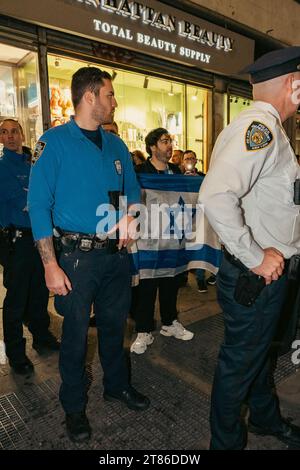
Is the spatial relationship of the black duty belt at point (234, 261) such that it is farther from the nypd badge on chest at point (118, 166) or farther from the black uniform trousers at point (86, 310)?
the nypd badge on chest at point (118, 166)

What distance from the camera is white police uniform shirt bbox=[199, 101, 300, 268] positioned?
1569 mm

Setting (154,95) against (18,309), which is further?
(154,95)

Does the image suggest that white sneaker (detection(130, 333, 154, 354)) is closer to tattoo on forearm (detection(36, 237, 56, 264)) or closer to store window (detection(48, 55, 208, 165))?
tattoo on forearm (detection(36, 237, 56, 264))

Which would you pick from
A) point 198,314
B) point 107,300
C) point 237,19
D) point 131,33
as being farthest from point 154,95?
point 107,300

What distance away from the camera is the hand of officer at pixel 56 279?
2104 mm

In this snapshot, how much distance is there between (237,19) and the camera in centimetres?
770

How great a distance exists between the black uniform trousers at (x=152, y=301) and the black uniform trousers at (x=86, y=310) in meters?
0.94

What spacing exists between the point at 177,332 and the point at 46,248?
202 centimetres

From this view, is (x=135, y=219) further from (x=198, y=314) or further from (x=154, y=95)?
(x=154, y=95)

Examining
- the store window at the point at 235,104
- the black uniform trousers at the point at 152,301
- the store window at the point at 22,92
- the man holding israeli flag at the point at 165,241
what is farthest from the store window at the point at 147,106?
the black uniform trousers at the point at 152,301

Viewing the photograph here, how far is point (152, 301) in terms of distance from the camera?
11.6ft

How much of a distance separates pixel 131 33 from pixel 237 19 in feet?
10.6

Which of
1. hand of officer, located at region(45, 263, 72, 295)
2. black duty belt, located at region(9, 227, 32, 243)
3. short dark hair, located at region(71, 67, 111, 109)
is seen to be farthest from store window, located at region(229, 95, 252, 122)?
hand of officer, located at region(45, 263, 72, 295)

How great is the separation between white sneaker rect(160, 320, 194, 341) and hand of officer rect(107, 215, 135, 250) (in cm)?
159
